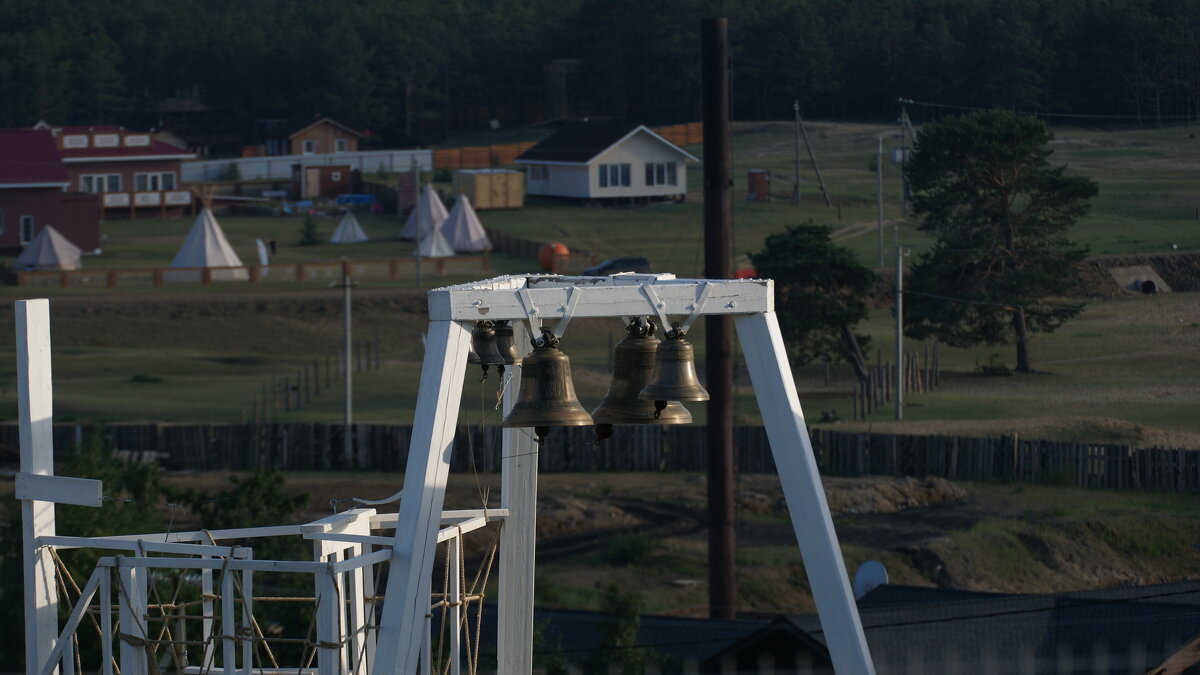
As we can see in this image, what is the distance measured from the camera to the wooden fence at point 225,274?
160 ft

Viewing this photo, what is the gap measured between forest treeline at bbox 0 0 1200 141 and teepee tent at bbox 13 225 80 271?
2536 cm

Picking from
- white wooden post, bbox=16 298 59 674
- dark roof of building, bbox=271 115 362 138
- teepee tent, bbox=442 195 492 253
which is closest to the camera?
white wooden post, bbox=16 298 59 674

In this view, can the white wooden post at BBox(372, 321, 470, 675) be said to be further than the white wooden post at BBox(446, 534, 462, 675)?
No

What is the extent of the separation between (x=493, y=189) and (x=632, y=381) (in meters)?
57.7

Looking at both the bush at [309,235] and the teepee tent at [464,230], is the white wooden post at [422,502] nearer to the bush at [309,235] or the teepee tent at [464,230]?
the teepee tent at [464,230]

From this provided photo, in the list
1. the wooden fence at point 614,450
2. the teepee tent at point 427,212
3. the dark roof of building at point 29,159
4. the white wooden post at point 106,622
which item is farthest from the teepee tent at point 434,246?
the white wooden post at point 106,622

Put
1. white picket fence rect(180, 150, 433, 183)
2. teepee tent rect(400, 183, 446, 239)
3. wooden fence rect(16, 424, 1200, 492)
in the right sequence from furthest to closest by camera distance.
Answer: white picket fence rect(180, 150, 433, 183) → teepee tent rect(400, 183, 446, 239) → wooden fence rect(16, 424, 1200, 492)

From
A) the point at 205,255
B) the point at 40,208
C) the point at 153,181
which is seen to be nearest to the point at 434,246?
the point at 205,255

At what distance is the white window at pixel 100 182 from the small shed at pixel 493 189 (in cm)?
1600

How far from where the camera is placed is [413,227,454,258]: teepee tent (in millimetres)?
52625

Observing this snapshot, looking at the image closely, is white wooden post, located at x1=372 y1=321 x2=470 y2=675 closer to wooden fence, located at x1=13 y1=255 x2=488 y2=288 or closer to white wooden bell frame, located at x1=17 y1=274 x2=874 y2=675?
white wooden bell frame, located at x1=17 y1=274 x2=874 y2=675

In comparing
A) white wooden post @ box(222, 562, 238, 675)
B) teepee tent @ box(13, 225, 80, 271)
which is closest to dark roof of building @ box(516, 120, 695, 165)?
teepee tent @ box(13, 225, 80, 271)

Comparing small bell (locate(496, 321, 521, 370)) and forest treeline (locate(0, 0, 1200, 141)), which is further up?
forest treeline (locate(0, 0, 1200, 141))

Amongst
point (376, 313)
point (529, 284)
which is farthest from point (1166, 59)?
point (529, 284)
